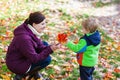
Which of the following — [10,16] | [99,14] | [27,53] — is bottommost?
[99,14]

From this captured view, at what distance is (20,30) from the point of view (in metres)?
4.76

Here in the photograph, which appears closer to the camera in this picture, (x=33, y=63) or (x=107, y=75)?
(x=33, y=63)

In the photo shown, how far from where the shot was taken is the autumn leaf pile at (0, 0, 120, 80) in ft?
19.6

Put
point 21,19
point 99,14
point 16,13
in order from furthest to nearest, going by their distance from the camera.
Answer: point 99,14 < point 16,13 < point 21,19

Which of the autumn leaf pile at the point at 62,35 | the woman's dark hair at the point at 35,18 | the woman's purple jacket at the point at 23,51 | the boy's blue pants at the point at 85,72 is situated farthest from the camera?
the autumn leaf pile at the point at 62,35

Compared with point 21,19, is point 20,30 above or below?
above

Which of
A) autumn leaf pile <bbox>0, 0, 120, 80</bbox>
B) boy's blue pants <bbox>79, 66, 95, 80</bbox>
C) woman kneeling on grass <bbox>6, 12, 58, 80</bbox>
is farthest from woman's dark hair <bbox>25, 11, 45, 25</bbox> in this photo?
boy's blue pants <bbox>79, 66, 95, 80</bbox>

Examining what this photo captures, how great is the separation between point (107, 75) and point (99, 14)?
7.96 meters

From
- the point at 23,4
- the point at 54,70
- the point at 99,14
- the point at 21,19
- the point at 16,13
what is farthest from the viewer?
the point at 99,14

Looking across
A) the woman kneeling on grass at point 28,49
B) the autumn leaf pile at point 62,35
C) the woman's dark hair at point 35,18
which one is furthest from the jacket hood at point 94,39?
the woman's dark hair at point 35,18

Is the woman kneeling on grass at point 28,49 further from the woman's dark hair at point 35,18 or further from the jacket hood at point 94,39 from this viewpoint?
the jacket hood at point 94,39

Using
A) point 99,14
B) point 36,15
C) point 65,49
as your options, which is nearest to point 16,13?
A: point 65,49

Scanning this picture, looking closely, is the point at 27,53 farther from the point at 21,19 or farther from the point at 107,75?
the point at 21,19

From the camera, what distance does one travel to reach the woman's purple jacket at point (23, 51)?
4.65 m
